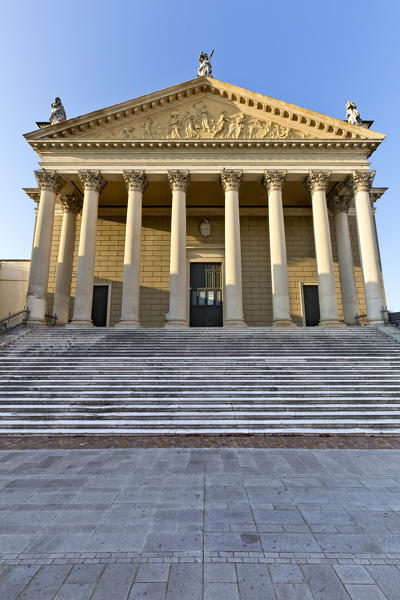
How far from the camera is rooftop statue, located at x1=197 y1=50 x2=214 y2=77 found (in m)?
20.7

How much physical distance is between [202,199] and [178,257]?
25.3ft

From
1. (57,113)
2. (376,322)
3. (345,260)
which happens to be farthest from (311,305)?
(57,113)

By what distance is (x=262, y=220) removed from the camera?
23.9m

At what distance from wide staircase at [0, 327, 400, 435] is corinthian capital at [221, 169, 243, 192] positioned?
973 cm

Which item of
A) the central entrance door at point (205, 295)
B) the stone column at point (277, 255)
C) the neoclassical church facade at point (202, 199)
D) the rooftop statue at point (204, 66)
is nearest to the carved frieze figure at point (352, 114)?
the neoclassical church facade at point (202, 199)

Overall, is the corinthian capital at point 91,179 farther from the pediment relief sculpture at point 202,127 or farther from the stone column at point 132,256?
the pediment relief sculpture at point 202,127

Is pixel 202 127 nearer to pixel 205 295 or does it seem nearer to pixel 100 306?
pixel 205 295

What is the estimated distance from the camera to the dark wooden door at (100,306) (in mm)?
22078

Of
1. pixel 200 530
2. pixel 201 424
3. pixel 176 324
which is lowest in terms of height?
pixel 201 424

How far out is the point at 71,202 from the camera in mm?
21250

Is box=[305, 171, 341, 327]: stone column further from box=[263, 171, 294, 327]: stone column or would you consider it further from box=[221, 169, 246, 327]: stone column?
box=[221, 169, 246, 327]: stone column

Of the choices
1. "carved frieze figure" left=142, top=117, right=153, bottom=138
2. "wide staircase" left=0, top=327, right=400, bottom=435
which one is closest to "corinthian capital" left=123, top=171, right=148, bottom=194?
"carved frieze figure" left=142, top=117, right=153, bottom=138

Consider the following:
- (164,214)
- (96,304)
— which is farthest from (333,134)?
(96,304)

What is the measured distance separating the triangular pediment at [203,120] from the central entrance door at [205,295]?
8.90 m
